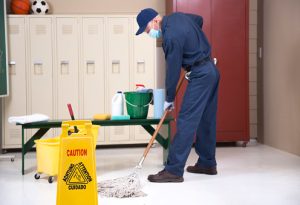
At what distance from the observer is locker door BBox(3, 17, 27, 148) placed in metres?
5.63

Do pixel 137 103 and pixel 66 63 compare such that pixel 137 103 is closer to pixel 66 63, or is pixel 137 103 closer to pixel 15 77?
pixel 66 63

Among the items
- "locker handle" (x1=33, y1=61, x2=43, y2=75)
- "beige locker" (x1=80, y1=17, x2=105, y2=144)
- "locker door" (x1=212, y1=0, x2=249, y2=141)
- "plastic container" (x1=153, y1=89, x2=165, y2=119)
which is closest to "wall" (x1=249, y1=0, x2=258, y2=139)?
"locker door" (x1=212, y1=0, x2=249, y2=141)

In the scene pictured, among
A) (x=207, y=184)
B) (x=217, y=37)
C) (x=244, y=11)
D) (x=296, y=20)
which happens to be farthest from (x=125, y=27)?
(x=207, y=184)

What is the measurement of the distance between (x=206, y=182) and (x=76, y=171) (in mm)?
A: 1613

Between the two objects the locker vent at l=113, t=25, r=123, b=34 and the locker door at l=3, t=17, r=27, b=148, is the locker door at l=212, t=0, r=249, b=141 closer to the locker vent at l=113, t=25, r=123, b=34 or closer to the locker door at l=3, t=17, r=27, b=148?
the locker vent at l=113, t=25, r=123, b=34

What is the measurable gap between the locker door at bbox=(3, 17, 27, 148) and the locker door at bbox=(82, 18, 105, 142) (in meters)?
0.78

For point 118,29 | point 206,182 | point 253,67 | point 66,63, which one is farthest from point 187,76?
point 253,67

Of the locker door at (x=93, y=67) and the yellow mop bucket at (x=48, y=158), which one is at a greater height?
the locker door at (x=93, y=67)

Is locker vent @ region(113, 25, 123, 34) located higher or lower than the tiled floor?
higher

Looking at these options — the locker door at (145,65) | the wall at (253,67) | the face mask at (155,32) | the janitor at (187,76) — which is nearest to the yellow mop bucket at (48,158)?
the janitor at (187,76)

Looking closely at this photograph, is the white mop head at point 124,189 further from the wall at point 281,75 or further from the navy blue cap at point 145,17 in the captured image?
the wall at point 281,75

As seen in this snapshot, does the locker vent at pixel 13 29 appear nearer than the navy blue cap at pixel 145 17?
No

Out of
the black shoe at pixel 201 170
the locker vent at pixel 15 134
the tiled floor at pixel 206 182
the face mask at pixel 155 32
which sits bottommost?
the tiled floor at pixel 206 182

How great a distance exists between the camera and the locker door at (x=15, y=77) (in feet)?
18.5
